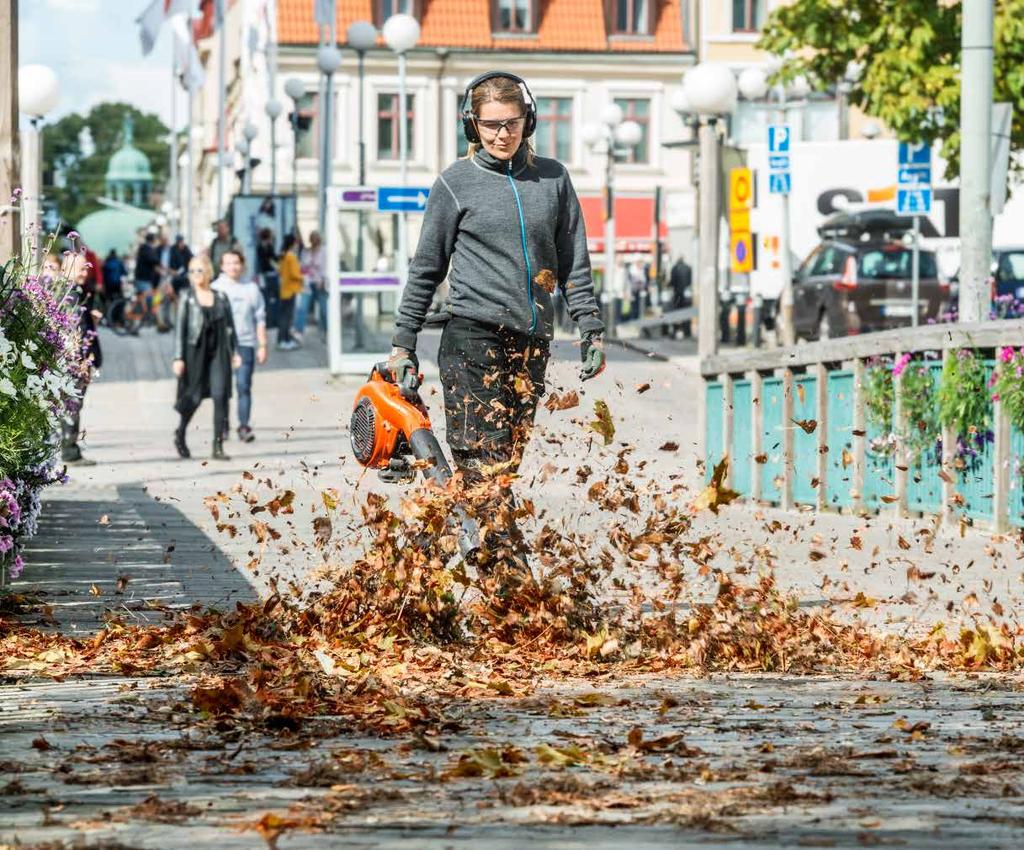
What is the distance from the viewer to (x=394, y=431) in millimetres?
7949

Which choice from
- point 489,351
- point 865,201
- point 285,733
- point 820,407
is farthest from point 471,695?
point 865,201

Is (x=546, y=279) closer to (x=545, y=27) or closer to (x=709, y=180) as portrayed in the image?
(x=709, y=180)

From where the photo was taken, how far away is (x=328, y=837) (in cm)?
433

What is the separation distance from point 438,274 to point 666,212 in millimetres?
65963

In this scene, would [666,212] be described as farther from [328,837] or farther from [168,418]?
[328,837]

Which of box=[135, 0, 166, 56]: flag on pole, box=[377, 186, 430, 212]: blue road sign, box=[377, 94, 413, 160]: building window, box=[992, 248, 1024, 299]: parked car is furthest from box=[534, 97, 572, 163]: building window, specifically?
box=[377, 186, 430, 212]: blue road sign

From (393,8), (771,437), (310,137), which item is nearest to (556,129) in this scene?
(393,8)

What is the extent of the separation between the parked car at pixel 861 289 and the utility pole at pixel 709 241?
14.4 m

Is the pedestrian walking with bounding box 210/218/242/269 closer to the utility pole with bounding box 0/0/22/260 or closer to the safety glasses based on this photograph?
the utility pole with bounding box 0/0/22/260

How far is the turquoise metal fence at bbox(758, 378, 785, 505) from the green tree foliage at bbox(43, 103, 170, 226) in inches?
4689

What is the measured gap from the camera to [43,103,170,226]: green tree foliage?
443 ft

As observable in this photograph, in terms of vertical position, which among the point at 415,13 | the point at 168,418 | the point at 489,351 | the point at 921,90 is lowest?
the point at 168,418

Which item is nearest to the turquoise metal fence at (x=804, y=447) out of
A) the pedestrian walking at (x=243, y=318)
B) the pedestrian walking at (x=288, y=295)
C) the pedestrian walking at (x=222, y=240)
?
the pedestrian walking at (x=243, y=318)

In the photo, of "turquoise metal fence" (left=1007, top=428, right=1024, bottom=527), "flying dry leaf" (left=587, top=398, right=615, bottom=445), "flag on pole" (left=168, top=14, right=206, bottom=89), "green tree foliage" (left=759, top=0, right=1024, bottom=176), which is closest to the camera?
"flying dry leaf" (left=587, top=398, right=615, bottom=445)
